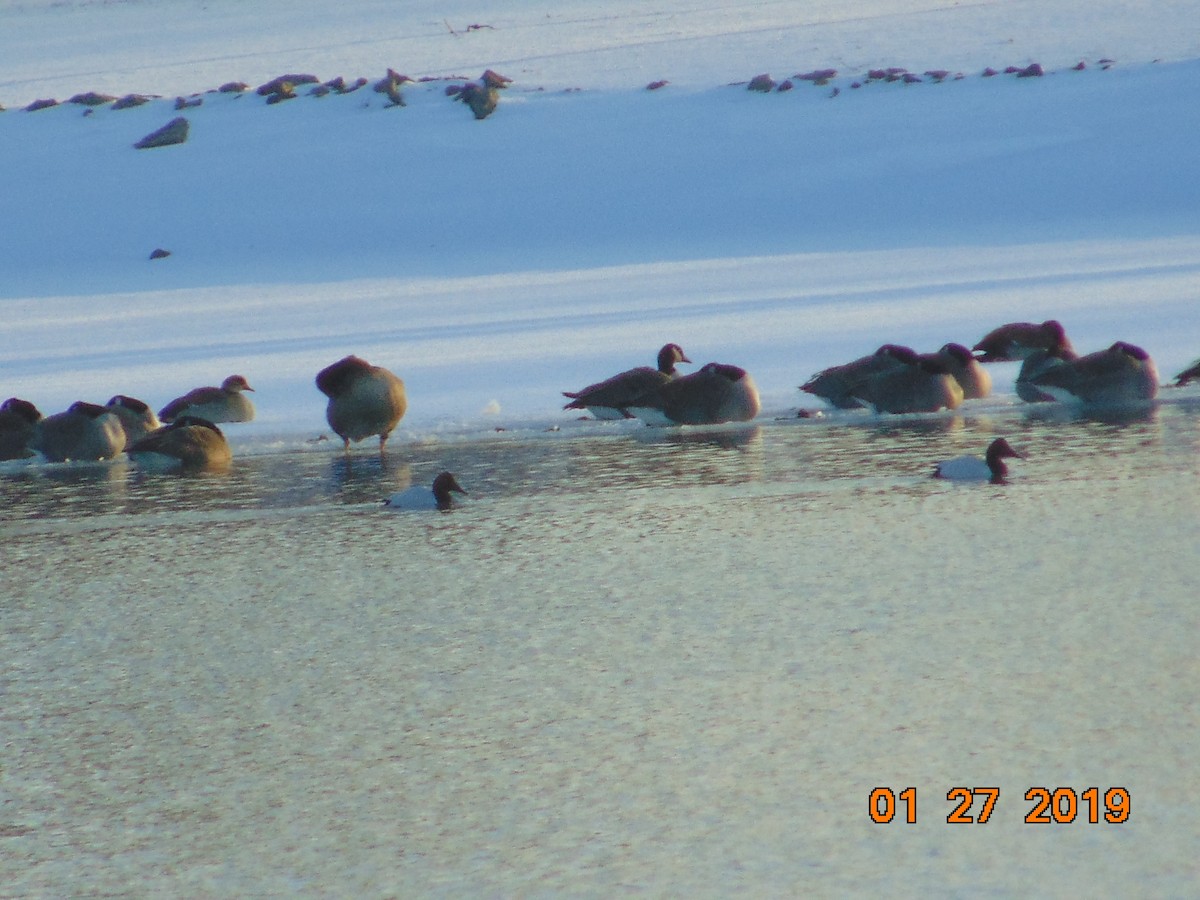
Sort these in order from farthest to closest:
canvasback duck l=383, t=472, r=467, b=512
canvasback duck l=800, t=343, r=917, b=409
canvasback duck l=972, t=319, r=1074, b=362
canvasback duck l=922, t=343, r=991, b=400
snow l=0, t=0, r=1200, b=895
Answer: canvasback duck l=972, t=319, r=1074, b=362 → canvasback duck l=922, t=343, r=991, b=400 → canvasback duck l=800, t=343, r=917, b=409 → canvasback duck l=383, t=472, r=467, b=512 → snow l=0, t=0, r=1200, b=895

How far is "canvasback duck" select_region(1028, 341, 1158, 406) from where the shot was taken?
34.4 ft

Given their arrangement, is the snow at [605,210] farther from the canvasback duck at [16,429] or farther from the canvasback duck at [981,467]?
the canvasback duck at [981,467]

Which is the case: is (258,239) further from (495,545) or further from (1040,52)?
→ (495,545)

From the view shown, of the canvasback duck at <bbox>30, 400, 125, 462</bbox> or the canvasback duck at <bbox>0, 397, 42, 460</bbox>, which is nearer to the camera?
the canvasback duck at <bbox>30, 400, 125, 462</bbox>

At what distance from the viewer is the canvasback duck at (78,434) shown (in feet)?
34.1

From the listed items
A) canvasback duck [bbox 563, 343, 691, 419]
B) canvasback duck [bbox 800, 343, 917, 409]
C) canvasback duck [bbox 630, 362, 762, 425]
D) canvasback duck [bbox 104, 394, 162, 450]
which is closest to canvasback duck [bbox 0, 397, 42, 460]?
canvasback duck [bbox 104, 394, 162, 450]

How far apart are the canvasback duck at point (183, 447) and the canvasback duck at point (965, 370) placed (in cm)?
434

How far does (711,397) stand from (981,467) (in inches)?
118

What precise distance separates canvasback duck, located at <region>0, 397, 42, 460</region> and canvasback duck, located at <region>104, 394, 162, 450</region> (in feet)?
1.64

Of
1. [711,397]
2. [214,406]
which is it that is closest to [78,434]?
[214,406]

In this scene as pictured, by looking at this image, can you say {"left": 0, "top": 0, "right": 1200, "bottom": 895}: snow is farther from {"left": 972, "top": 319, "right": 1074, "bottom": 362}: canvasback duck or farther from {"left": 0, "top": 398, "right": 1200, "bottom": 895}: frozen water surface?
{"left": 972, "top": 319, "right": 1074, "bottom": 362}: canvasback duck

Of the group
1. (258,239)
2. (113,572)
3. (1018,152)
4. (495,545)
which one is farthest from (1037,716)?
(1018,152)

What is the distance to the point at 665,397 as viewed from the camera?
10656 millimetres

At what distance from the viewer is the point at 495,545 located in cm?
659
